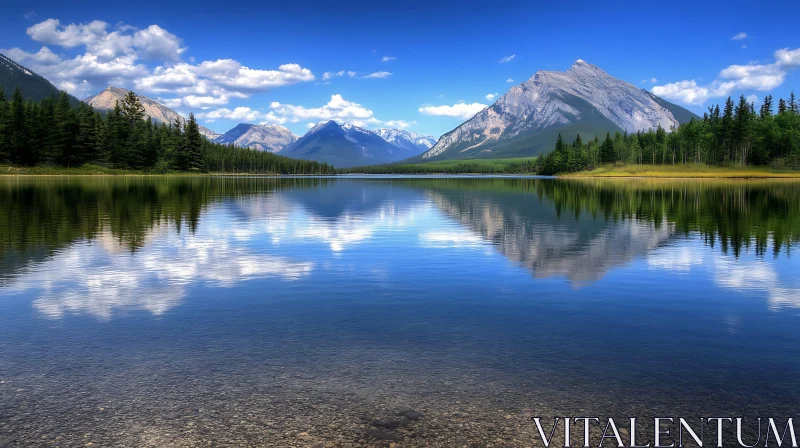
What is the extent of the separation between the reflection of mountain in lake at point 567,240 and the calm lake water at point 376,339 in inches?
13.5

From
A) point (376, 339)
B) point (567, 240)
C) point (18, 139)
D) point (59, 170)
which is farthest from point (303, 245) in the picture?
point (18, 139)

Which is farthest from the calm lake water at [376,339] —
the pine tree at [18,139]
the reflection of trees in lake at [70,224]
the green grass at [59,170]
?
the pine tree at [18,139]

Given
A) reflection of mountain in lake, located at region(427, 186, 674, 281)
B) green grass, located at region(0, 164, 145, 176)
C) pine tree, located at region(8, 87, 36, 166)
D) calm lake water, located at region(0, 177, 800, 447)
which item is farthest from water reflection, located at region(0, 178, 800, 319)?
pine tree, located at region(8, 87, 36, 166)

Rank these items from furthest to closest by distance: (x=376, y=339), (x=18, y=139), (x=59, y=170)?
(x=59, y=170) → (x=18, y=139) → (x=376, y=339)

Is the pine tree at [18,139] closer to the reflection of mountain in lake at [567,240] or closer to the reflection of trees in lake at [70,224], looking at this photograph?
the reflection of trees in lake at [70,224]

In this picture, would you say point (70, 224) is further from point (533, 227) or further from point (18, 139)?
point (18, 139)

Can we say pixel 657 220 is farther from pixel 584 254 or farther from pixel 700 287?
pixel 700 287

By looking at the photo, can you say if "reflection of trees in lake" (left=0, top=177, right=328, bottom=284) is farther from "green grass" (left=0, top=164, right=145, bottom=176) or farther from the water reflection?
"green grass" (left=0, top=164, right=145, bottom=176)

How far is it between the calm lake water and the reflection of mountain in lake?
0.34m

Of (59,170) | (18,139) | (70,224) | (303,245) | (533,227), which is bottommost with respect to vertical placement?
(303,245)

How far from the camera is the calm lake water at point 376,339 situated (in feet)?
31.5

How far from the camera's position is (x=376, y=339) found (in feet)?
46.6

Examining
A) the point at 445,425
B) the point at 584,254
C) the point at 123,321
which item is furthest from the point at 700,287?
the point at 123,321

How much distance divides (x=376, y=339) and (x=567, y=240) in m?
24.6
